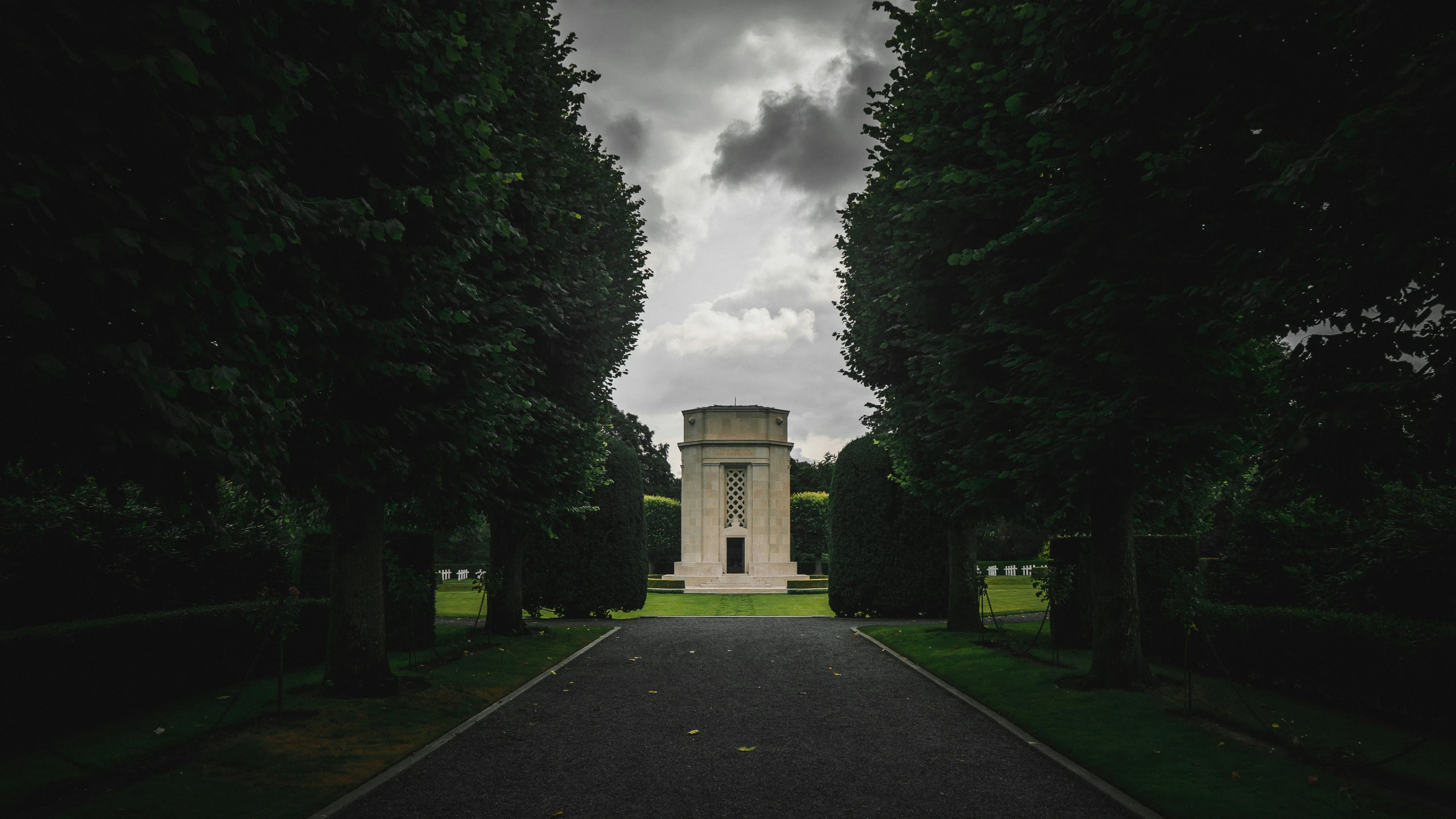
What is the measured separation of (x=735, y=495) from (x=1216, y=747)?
115 ft

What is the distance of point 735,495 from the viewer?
141ft

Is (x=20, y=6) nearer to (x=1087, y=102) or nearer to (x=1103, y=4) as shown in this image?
(x=1087, y=102)

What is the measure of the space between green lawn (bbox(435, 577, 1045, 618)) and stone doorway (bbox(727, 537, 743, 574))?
605cm

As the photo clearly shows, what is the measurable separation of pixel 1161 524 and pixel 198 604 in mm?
19935

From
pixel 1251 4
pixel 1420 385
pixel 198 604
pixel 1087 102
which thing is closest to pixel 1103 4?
pixel 1087 102

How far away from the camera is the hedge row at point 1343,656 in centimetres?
870

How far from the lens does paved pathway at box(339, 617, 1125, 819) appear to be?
6.45 m

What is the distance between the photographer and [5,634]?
8.26 m

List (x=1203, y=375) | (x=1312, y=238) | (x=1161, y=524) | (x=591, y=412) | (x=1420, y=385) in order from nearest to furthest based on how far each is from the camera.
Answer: (x=1420, y=385) < (x=1312, y=238) < (x=1203, y=375) < (x=591, y=412) < (x=1161, y=524)

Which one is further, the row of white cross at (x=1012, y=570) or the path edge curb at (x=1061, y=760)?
the row of white cross at (x=1012, y=570)

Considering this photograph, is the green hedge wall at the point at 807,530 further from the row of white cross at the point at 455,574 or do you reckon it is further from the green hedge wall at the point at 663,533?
the row of white cross at the point at 455,574

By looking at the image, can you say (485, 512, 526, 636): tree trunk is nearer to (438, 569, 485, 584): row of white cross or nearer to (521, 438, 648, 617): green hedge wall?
(521, 438, 648, 617): green hedge wall

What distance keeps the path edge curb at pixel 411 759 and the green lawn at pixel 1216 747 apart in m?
6.66

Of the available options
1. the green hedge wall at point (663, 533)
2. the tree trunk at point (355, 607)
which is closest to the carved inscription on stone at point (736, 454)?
the green hedge wall at point (663, 533)
